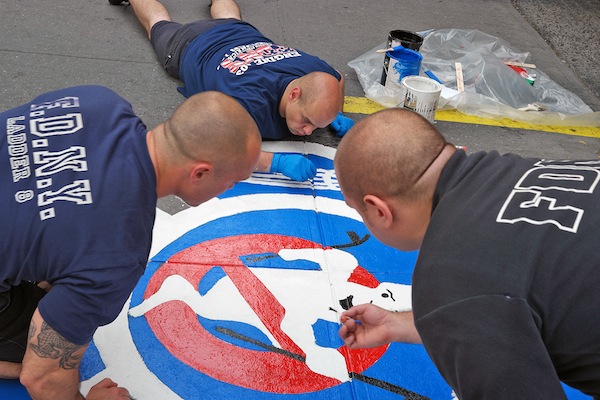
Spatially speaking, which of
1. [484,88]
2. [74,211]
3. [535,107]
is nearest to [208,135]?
[74,211]

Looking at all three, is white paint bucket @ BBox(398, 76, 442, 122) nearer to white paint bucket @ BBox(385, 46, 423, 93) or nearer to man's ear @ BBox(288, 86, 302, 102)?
white paint bucket @ BBox(385, 46, 423, 93)

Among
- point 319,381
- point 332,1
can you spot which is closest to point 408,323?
point 319,381

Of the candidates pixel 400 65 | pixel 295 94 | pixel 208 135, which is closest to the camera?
pixel 208 135

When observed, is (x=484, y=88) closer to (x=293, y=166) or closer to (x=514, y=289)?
(x=293, y=166)

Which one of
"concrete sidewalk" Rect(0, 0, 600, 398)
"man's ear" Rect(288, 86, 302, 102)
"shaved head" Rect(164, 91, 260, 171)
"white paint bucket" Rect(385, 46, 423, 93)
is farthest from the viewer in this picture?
"white paint bucket" Rect(385, 46, 423, 93)

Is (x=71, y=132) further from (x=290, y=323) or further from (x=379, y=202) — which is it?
(x=290, y=323)

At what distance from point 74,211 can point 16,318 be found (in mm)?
606

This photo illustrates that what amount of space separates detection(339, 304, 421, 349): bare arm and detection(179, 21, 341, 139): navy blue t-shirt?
1.52 meters

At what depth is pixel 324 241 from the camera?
9.43 ft

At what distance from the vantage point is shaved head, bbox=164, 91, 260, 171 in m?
1.86

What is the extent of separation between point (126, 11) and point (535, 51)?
3472 mm

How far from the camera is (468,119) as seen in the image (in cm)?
412

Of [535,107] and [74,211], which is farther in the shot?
[535,107]

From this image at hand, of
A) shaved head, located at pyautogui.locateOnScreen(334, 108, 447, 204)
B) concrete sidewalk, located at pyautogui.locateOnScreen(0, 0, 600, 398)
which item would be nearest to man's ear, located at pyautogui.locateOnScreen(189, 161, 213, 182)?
shaved head, located at pyautogui.locateOnScreen(334, 108, 447, 204)
